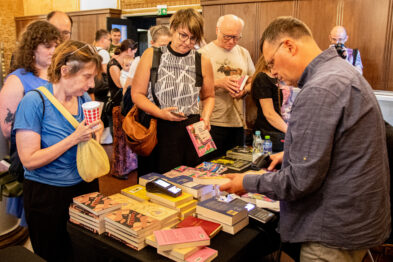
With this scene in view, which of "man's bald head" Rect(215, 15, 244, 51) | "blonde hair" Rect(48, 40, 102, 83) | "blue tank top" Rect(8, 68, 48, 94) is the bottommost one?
"blue tank top" Rect(8, 68, 48, 94)

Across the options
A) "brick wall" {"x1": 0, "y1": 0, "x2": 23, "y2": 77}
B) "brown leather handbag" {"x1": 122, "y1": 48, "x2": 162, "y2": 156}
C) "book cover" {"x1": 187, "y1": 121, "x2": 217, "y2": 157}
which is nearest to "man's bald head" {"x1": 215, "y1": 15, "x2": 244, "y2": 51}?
"brown leather handbag" {"x1": 122, "y1": 48, "x2": 162, "y2": 156}

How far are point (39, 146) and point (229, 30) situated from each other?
1.92 meters

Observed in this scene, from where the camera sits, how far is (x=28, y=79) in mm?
2141

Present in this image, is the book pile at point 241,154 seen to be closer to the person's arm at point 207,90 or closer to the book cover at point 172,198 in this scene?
the person's arm at point 207,90

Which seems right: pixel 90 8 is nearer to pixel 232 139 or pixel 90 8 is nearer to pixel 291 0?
pixel 291 0

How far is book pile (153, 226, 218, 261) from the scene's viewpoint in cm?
126

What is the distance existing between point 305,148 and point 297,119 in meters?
0.10

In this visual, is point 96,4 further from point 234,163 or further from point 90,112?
point 90,112

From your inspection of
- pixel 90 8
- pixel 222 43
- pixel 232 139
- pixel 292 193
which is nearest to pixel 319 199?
pixel 292 193

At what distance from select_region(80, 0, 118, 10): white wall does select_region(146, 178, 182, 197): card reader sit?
28.5 feet

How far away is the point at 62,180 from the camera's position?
1.76m

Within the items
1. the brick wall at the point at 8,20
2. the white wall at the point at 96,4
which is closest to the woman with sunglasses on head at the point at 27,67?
the white wall at the point at 96,4

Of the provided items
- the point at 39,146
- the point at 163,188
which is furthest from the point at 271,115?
the point at 39,146

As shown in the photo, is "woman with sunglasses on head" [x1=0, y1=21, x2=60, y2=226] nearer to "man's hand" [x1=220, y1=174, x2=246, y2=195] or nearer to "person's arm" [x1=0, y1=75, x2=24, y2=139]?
"person's arm" [x1=0, y1=75, x2=24, y2=139]
